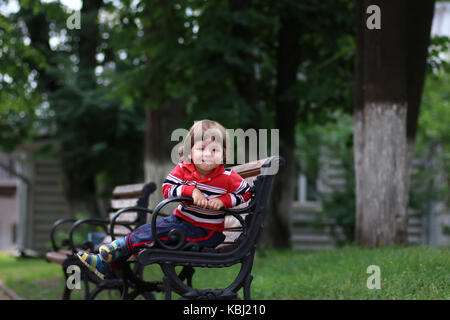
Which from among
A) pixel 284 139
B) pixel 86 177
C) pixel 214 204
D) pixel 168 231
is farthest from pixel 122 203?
pixel 86 177

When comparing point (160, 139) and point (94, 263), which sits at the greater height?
point (160, 139)

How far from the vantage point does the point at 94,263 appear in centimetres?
371

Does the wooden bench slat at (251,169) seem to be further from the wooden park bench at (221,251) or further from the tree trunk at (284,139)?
the tree trunk at (284,139)

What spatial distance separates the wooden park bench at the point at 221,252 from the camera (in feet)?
11.5

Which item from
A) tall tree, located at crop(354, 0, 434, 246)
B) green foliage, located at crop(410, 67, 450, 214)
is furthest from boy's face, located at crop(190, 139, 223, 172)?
green foliage, located at crop(410, 67, 450, 214)

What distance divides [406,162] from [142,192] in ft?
10.9

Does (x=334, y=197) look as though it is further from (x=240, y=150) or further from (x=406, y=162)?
(x=406, y=162)

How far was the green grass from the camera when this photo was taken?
14.1 feet

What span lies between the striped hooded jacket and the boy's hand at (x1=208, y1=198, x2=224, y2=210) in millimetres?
83

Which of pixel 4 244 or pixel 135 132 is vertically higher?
pixel 135 132

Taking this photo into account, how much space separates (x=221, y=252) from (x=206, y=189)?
41 cm

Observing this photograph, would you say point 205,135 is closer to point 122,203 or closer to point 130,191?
point 130,191
